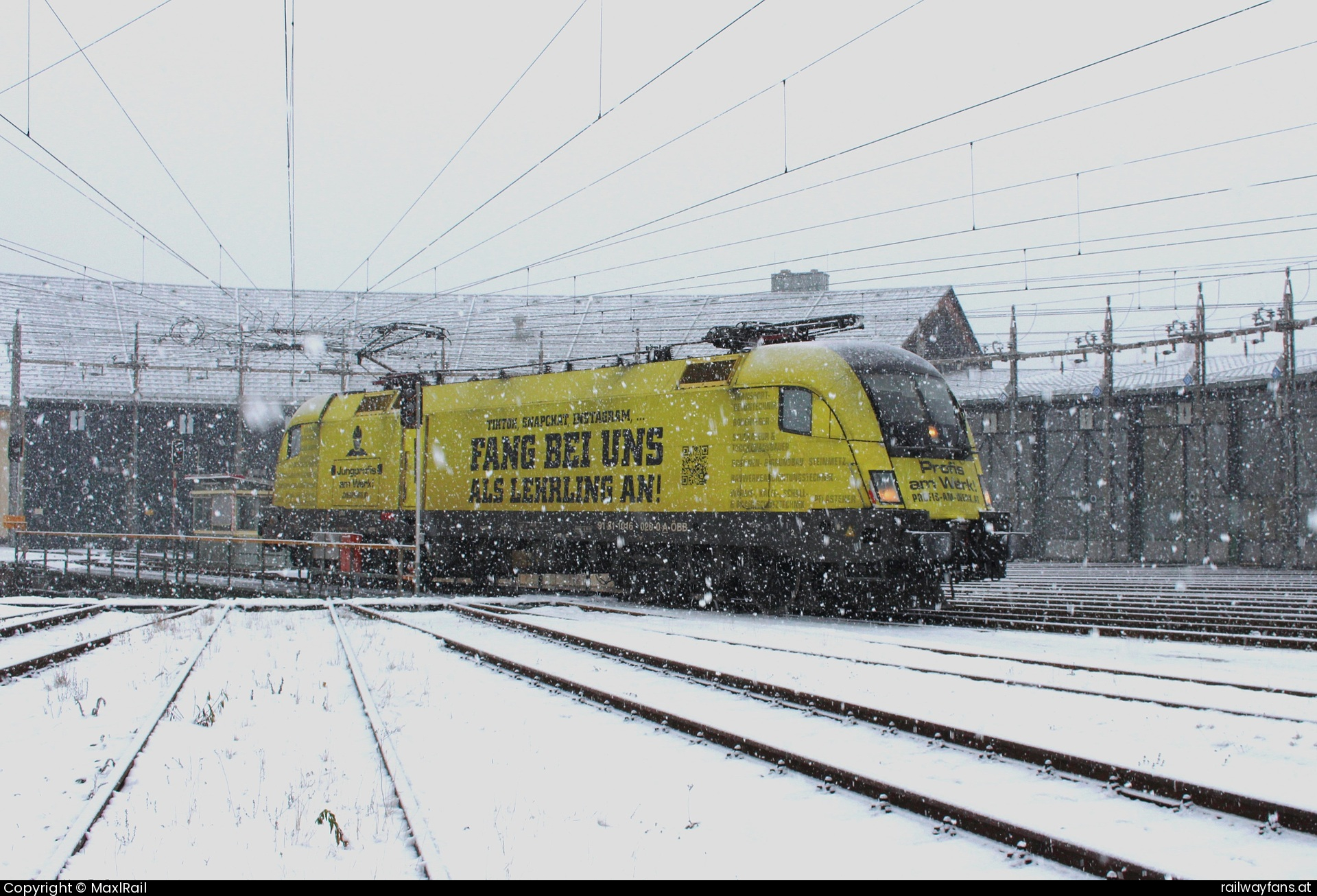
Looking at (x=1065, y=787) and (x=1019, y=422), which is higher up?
(x=1019, y=422)

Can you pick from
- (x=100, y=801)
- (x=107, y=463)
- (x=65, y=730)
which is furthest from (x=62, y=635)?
(x=107, y=463)

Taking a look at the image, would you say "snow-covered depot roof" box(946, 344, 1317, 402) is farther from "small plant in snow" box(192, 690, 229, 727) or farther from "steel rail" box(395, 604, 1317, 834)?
"small plant in snow" box(192, 690, 229, 727)

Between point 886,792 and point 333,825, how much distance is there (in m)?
2.23

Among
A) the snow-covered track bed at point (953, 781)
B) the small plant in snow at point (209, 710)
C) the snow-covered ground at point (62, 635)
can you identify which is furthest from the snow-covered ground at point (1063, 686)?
the snow-covered ground at point (62, 635)

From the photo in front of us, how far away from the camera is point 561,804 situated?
4.40 m

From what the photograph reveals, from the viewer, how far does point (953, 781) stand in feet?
15.3

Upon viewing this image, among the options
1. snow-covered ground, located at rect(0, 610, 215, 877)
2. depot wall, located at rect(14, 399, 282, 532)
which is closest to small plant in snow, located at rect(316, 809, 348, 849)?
snow-covered ground, located at rect(0, 610, 215, 877)

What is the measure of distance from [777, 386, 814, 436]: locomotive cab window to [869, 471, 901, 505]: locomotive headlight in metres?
1.01

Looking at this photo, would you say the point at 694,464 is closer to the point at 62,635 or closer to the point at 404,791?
the point at 62,635

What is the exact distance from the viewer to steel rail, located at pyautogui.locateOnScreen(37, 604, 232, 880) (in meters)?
3.64

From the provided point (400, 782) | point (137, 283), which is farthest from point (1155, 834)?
point (137, 283)

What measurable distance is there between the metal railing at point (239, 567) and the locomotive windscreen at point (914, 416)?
7.77m

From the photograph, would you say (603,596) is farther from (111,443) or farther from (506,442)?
(111,443)

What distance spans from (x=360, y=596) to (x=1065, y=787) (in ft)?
42.7
